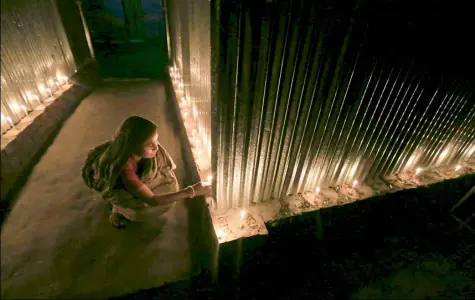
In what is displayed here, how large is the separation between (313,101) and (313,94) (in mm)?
78

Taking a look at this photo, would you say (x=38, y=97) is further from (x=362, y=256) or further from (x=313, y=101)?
(x=362, y=256)

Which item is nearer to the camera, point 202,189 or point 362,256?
point 202,189

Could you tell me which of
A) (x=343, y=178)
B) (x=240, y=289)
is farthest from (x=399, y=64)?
(x=240, y=289)

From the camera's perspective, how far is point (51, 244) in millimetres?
2861

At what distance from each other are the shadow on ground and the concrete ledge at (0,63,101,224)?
2.40 meters

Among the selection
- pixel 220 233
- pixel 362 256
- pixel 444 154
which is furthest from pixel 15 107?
pixel 444 154

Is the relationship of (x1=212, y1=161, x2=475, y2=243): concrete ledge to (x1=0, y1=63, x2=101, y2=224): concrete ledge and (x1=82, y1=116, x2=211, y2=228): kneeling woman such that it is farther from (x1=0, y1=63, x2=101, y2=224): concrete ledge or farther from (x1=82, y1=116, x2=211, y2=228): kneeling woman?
(x1=0, y1=63, x2=101, y2=224): concrete ledge

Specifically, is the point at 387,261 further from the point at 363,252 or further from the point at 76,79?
the point at 76,79

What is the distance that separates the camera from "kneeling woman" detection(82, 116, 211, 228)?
254cm

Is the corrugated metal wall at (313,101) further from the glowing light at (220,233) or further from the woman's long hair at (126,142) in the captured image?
the woman's long hair at (126,142)

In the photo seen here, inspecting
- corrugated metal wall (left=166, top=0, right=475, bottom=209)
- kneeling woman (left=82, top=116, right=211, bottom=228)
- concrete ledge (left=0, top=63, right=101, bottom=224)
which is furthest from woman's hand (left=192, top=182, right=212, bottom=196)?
concrete ledge (left=0, top=63, right=101, bottom=224)

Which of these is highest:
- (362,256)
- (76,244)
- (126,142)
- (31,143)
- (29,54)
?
(29,54)

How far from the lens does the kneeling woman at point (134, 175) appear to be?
8.32 ft

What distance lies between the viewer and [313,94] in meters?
2.14
